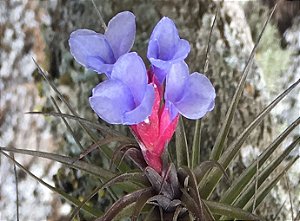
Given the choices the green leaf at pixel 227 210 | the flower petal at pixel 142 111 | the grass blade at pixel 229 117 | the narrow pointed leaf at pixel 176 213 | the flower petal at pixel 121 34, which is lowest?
the green leaf at pixel 227 210

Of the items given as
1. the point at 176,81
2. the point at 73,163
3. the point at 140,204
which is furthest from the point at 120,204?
the point at 176,81

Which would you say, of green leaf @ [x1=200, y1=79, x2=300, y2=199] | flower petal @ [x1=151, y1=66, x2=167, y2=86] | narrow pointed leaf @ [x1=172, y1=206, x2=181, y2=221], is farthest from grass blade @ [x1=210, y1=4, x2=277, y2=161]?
flower petal @ [x1=151, y1=66, x2=167, y2=86]

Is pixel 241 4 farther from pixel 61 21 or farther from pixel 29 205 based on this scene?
pixel 29 205

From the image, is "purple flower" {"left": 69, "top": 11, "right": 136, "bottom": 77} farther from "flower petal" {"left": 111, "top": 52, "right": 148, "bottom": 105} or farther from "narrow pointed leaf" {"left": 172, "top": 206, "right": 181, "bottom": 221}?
"narrow pointed leaf" {"left": 172, "top": 206, "right": 181, "bottom": 221}

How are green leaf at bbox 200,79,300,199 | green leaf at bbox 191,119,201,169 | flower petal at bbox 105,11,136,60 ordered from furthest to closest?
green leaf at bbox 191,119,201,169
green leaf at bbox 200,79,300,199
flower petal at bbox 105,11,136,60

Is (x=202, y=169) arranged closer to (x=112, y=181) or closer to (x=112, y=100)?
(x=112, y=181)

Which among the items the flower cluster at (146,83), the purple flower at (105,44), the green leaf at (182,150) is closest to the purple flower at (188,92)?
the flower cluster at (146,83)

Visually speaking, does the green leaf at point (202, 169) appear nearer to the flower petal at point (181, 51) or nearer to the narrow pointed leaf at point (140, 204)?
the narrow pointed leaf at point (140, 204)


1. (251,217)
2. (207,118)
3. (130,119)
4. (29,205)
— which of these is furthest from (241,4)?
(130,119)
